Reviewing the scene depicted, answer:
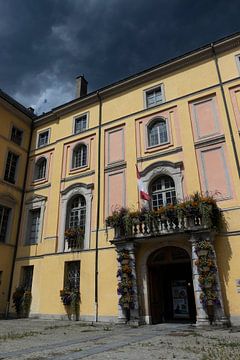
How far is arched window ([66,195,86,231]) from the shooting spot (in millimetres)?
17016

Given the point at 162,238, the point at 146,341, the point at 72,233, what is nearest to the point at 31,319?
the point at 72,233

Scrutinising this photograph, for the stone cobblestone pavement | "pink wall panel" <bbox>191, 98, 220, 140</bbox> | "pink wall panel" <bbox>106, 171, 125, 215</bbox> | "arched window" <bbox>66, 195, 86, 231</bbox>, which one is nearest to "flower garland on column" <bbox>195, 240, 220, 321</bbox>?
the stone cobblestone pavement

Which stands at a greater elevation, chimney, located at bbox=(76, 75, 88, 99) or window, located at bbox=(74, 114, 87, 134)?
chimney, located at bbox=(76, 75, 88, 99)

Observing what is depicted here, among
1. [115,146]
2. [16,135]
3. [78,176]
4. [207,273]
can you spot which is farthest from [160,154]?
[16,135]

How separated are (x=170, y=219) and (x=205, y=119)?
5849mm

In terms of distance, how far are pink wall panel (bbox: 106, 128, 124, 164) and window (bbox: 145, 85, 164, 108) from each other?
92.1 inches

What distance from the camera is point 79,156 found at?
1923 cm

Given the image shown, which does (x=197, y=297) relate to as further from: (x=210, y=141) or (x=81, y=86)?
(x=81, y=86)

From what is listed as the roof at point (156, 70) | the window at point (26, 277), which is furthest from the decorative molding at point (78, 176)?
the window at point (26, 277)

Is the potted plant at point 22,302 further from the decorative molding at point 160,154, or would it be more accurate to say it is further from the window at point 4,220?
the decorative molding at point 160,154

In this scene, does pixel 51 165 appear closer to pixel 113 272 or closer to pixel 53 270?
pixel 53 270

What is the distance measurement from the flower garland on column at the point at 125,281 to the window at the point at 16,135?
1168 cm

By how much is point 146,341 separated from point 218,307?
433 cm

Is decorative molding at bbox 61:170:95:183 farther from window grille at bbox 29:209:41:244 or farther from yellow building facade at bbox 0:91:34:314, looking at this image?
yellow building facade at bbox 0:91:34:314
